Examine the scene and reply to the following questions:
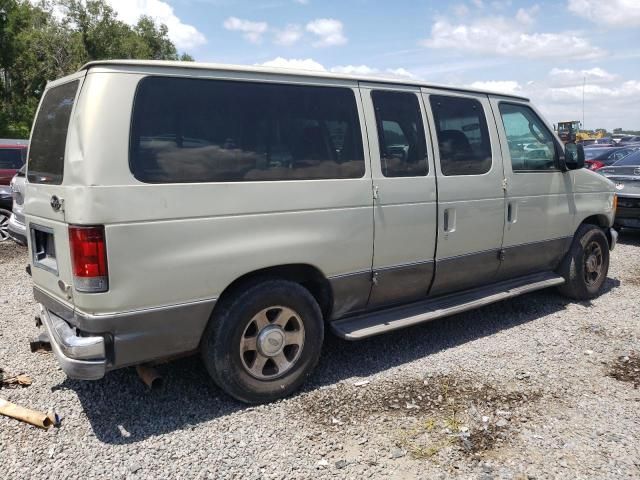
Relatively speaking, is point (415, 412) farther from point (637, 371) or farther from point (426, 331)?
point (637, 371)

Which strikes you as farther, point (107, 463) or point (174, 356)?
point (174, 356)

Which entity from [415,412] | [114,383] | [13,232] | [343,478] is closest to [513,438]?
[415,412]

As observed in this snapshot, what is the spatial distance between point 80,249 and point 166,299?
21.8 inches

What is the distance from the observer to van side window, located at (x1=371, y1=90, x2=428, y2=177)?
409 centimetres

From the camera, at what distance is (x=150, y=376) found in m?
3.45

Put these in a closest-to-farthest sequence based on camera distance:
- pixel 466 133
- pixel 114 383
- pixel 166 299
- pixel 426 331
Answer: pixel 166 299
pixel 114 383
pixel 466 133
pixel 426 331

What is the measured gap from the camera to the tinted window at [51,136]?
3.27 metres

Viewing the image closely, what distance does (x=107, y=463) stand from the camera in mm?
3055

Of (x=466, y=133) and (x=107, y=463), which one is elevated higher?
(x=466, y=133)

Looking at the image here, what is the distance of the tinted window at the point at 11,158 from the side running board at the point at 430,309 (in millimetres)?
8637

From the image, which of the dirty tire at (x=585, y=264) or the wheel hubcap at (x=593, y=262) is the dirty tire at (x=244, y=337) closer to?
the dirty tire at (x=585, y=264)

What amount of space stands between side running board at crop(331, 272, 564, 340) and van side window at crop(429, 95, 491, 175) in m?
1.11

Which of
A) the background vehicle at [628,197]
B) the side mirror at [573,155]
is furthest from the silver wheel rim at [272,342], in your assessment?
the background vehicle at [628,197]

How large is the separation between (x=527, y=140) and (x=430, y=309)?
79.7 inches
